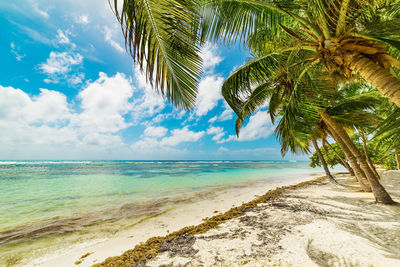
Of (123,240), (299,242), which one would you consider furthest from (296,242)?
(123,240)

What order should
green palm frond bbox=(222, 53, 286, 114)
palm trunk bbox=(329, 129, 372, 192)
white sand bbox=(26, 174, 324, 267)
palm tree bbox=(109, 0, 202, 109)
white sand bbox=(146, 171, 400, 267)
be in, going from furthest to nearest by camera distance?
1. palm trunk bbox=(329, 129, 372, 192)
2. green palm frond bbox=(222, 53, 286, 114)
3. white sand bbox=(26, 174, 324, 267)
4. white sand bbox=(146, 171, 400, 267)
5. palm tree bbox=(109, 0, 202, 109)

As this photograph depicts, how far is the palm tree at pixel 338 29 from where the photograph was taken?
69.0 inches

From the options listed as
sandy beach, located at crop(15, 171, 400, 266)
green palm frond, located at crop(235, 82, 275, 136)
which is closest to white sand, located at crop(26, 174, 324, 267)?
sandy beach, located at crop(15, 171, 400, 266)

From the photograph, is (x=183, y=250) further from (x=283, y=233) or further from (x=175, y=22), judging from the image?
(x=175, y=22)

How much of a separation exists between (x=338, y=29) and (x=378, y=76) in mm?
690

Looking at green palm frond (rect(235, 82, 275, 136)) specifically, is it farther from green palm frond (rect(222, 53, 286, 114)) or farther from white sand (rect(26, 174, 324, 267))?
white sand (rect(26, 174, 324, 267))

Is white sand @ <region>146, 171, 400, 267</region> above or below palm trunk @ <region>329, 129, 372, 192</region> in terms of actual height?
below

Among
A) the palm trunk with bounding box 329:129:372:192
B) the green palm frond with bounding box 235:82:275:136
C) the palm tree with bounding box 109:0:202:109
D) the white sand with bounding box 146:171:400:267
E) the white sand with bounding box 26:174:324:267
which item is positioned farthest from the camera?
the palm trunk with bounding box 329:129:372:192

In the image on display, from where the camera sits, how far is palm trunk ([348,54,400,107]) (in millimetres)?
1636

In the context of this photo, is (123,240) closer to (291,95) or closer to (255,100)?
(291,95)

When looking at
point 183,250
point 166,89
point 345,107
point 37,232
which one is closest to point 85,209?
point 37,232

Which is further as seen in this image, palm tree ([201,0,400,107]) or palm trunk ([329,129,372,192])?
palm trunk ([329,129,372,192])

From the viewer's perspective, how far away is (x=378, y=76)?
1.74 metres

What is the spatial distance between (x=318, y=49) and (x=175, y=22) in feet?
6.33
